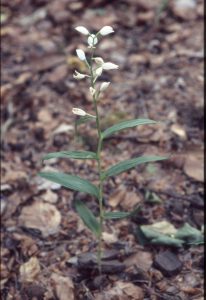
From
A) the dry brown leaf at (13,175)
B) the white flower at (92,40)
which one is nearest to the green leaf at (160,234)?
the dry brown leaf at (13,175)

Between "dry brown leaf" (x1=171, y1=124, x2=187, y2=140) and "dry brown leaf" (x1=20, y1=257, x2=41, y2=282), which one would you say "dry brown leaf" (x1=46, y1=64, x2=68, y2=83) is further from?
"dry brown leaf" (x1=20, y1=257, x2=41, y2=282)

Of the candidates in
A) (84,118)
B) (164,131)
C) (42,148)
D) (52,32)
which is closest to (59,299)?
(84,118)

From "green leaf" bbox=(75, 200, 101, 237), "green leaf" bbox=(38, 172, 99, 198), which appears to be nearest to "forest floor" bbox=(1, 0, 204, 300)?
"green leaf" bbox=(75, 200, 101, 237)

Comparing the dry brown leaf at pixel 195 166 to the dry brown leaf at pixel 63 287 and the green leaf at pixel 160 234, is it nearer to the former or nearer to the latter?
the green leaf at pixel 160 234

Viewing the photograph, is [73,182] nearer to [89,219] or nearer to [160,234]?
[89,219]

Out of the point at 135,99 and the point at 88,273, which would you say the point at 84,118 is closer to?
the point at 88,273
